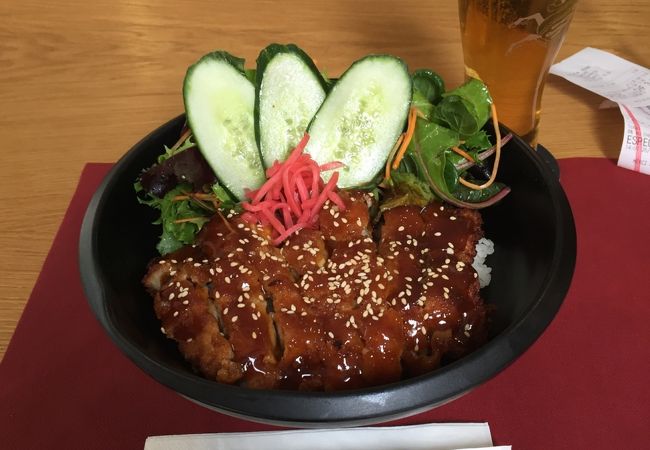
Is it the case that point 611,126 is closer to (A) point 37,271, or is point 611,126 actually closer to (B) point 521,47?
(B) point 521,47

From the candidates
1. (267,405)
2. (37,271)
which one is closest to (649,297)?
(267,405)

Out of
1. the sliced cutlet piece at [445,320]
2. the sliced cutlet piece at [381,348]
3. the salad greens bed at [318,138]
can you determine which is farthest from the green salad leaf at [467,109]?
the sliced cutlet piece at [381,348]

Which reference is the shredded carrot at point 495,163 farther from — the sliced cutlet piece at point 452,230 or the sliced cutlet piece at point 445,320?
the sliced cutlet piece at point 445,320

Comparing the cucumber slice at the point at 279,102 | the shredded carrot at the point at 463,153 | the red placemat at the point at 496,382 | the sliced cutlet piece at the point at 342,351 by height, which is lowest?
the red placemat at the point at 496,382

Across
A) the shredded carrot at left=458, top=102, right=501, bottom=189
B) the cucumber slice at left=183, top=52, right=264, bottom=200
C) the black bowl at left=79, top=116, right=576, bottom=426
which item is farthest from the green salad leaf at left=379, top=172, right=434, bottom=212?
the cucumber slice at left=183, top=52, right=264, bottom=200

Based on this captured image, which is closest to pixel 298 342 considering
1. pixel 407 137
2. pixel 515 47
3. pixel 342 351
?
pixel 342 351

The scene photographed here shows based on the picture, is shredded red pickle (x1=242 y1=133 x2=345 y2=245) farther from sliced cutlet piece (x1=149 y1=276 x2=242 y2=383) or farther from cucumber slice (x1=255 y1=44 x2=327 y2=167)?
sliced cutlet piece (x1=149 y1=276 x2=242 y2=383)
